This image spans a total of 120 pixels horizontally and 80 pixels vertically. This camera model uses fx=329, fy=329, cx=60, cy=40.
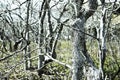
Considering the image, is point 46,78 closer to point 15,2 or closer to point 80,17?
point 15,2

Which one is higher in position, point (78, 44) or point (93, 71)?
point (78, 44)

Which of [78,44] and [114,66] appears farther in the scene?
[114,66]

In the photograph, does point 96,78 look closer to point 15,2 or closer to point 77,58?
point 77,58

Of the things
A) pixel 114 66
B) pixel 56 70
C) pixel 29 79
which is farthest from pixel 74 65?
pixel 114 66

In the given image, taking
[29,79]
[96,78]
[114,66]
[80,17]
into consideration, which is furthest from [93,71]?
[114,66]

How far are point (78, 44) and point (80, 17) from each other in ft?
1.34

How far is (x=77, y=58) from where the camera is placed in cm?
484

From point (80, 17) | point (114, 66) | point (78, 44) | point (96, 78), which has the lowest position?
point (114, 66)

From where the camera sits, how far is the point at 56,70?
42.2ft

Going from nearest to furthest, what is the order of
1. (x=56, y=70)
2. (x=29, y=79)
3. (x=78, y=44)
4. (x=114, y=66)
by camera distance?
→ (x=78, y=44) < (x=29, y=79) < (x=56, y=70) < (x=114, y=66)

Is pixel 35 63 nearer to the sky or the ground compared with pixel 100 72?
nearer to the ground

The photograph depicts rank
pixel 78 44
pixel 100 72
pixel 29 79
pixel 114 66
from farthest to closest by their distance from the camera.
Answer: pixel 114 66 < pixel 29 79 < pixel 78 44 < pixel 100 72

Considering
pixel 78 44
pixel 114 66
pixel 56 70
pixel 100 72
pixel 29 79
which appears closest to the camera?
pixel 100 72

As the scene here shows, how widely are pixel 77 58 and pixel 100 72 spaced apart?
52cm
